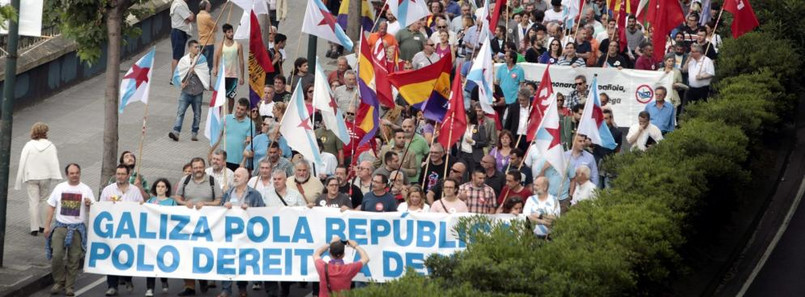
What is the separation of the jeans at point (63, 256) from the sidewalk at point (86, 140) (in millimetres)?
436

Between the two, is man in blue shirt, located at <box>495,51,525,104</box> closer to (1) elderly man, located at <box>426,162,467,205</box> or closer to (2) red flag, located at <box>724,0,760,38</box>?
(2) red flag, located at <box>724,0,760,38</box>

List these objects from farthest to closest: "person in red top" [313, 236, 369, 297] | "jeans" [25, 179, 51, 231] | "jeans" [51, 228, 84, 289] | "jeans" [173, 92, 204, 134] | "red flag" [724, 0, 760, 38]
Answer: "red flag" [724, 0, 760, 38] < "jeans" [173, 92, 204, 134] < "jeans" [25, 179, 51, 231] < "jeans" [51, 228, 84, 289] < "person in red top" [313, 236, 369, 297]

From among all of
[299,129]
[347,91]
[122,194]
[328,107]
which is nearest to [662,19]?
[347,91]

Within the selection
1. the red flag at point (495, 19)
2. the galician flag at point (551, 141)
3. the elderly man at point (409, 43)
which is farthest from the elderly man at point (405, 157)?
the elderly man at point (409, 43)

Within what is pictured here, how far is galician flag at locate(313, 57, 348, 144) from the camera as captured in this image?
1973 cm

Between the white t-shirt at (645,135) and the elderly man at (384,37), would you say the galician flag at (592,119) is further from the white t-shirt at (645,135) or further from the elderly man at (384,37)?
the elderly man at (384,37)

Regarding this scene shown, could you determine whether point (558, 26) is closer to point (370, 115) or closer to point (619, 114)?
point (619, 114)

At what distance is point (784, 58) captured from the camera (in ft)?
87.6

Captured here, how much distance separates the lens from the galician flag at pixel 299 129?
1892 cm

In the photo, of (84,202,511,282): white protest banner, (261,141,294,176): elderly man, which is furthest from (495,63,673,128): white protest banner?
(84,202,511,282): white protest banner

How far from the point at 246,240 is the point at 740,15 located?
34.2ft

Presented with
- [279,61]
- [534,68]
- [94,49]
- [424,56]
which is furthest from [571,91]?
[94,49]

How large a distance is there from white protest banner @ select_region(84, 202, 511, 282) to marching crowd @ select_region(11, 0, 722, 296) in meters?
0.23

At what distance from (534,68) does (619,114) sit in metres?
1.59
